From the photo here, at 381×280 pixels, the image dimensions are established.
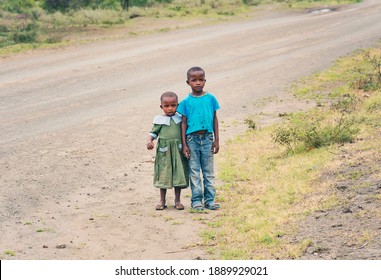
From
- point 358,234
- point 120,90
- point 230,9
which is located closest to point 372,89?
point 120,90

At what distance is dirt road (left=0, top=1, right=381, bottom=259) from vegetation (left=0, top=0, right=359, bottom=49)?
259 centimetres

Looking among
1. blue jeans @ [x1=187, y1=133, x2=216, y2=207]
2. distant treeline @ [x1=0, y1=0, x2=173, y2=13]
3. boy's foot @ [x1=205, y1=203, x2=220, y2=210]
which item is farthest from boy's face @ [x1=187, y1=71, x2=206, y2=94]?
distant treeline @ [x1=0, y1=0, x2=173, y2=13]

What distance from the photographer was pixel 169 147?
8.89 m

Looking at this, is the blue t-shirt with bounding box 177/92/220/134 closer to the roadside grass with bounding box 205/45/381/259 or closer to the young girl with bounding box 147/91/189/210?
the young girl with bounding box 147/91/189/210

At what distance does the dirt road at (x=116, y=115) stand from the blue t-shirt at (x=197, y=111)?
966 mm

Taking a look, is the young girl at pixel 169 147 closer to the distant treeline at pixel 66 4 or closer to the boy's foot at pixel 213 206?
the boy's foot at pixel 213 206

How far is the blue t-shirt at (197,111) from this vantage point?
8797mm

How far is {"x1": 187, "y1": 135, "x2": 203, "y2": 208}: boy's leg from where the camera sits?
350 inches

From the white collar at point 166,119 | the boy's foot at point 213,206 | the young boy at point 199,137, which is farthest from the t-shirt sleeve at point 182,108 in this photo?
the boy's foot at point 213,206

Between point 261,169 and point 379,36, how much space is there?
624 inches

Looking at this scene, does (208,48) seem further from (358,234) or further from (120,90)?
(358,234)

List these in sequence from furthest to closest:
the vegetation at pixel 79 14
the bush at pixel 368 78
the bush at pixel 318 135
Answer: the vegetation at pixel 79 14 → the bush at pixel 368 78 → the bush at pixel 318 135

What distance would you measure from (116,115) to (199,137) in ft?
19.6

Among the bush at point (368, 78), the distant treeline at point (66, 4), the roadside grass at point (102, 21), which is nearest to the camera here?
the bush at point (368, 78)
